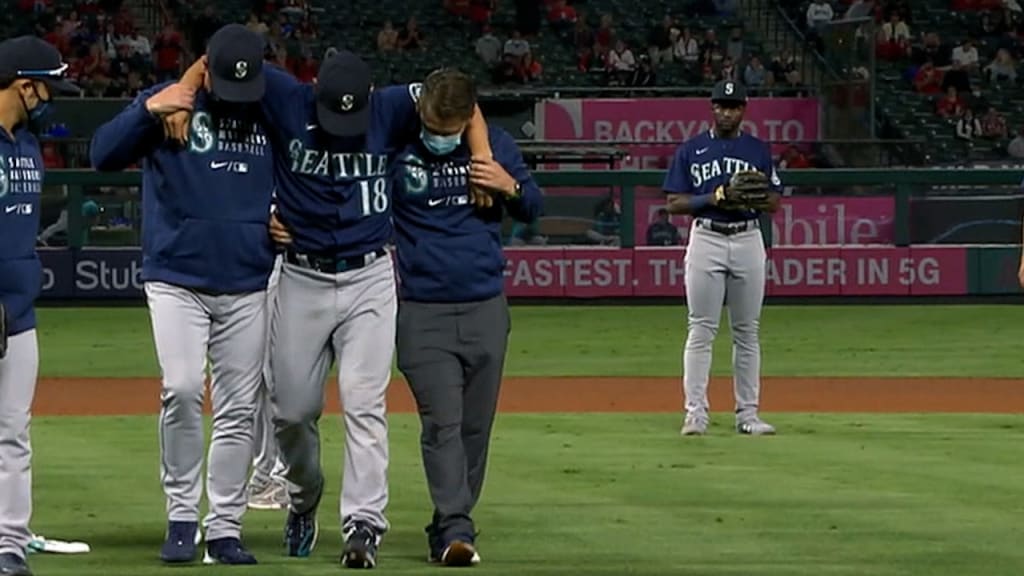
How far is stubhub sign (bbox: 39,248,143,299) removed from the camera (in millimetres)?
24875

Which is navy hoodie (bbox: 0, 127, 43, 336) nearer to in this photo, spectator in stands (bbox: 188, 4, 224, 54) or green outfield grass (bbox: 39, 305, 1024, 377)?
green outfield grass (bbox: 39, 305, 1024, 377)

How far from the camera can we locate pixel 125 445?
1292 cm

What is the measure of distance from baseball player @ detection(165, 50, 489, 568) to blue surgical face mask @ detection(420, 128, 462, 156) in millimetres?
127

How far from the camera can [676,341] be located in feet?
70.6

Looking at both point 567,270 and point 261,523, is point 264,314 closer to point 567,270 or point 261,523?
point 261,523

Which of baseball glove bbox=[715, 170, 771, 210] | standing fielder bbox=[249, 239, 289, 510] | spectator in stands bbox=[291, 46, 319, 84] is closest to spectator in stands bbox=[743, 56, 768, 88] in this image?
spectator in stands bbox=[291, 46, 319, 84]

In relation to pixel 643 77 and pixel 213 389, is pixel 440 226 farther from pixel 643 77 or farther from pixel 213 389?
pixel 643 77

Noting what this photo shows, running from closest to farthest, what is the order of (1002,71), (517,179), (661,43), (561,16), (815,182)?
1. (517,179)
2. (815,182)
3. (661,43)
4. (1002,71)
5. (561,16)

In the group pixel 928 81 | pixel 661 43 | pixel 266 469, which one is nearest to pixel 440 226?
pixel 266 469

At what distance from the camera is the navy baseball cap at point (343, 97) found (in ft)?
25.8

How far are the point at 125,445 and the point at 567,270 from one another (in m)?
12.8

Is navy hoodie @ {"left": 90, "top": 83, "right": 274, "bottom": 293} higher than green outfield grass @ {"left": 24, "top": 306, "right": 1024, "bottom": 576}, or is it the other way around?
navy hoodie @ {"left": 90, "top": 83, "right": 274, "bottom": 293}

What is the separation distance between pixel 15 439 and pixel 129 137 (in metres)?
1.19

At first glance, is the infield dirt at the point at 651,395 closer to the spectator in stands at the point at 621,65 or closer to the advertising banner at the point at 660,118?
the advertising banner at the point at 660,118
